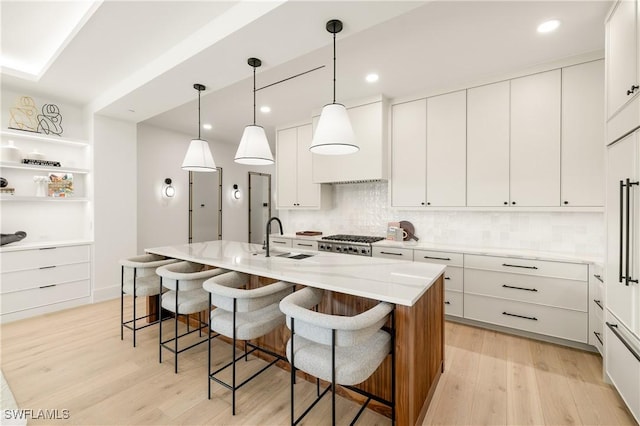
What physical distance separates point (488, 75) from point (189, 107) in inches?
151

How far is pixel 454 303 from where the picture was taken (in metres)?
3.11

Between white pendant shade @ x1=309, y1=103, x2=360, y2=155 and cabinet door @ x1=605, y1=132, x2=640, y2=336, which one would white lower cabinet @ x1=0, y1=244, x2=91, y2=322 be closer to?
white pendant shade @ x1=309, y1=103, x2=360, y2=155

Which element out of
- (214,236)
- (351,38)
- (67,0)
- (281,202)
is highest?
(67,0)

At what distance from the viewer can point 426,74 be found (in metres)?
2.99

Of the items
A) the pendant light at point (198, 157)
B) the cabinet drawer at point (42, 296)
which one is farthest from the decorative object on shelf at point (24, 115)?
the pendant light at point (198, 157)

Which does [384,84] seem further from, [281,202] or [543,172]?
[281,202]

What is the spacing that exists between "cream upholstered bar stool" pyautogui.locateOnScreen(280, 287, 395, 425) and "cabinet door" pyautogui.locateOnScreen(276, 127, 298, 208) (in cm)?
323

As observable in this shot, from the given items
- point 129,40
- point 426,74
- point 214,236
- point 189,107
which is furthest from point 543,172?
point 214,236

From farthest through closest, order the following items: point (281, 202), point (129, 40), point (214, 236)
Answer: point (214, 236)
point (281, 202)
point (129, 40)

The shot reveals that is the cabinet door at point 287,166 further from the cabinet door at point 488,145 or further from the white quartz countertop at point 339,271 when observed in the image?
the cabinet door at point 488,145

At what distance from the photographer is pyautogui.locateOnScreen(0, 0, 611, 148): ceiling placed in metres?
1.94

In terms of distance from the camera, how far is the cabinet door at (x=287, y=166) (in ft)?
15.3

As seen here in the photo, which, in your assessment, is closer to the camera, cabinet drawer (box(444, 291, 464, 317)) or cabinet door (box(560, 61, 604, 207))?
cabinet door (box(560, 61, 604, 207))

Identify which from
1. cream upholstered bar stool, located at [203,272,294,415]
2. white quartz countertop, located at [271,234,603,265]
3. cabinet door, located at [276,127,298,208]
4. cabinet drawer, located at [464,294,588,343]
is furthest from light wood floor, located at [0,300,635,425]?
cabinet door, located at [276,127,298,208]
